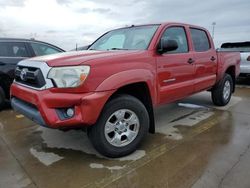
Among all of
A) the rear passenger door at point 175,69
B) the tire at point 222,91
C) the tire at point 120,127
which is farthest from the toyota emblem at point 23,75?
the tire at point 222,91

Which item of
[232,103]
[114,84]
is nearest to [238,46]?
[232,103]

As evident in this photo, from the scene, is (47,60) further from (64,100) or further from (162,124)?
(162,124)

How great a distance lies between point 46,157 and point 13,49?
3650mm

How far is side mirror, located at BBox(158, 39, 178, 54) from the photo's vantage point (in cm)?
378

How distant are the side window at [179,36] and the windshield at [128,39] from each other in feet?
1.03

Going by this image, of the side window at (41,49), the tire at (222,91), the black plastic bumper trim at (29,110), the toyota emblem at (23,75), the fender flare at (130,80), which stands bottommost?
the tire at (222,91)

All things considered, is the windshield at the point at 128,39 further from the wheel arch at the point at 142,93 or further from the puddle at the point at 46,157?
the puddle at the point at 46,157

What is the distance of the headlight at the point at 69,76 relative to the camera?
2.95 meters

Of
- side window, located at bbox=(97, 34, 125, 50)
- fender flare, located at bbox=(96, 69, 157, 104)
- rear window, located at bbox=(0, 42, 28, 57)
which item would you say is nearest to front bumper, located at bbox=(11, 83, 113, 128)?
fender flare, located at bbox=(96, 69, 157, 104)

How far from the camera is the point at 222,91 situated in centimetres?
595

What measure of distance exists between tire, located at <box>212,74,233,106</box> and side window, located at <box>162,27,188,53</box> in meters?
1.72

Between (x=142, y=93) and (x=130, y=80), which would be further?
(x=142, y=93)

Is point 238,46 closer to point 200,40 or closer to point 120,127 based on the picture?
point 200,40

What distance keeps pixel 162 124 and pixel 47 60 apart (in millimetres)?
2509
